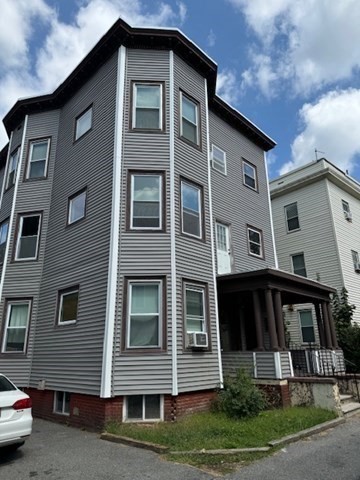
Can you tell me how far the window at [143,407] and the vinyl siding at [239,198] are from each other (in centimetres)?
600

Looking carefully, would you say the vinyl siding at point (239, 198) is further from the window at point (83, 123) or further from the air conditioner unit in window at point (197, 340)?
the window at point (83, 123)

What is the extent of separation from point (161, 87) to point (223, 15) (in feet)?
11.3

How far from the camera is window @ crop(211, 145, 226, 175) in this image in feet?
46.8

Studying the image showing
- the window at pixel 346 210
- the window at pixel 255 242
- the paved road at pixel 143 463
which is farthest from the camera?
the window at pixel 346 210

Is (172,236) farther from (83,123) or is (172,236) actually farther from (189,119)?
(83,123)

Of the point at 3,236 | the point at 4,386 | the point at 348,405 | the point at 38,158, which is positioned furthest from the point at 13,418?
the point at 38,158

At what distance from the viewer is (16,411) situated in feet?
20.0

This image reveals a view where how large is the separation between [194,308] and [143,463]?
4.56 meters

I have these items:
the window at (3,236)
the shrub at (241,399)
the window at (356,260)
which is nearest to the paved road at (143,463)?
the shrub at (241,399)

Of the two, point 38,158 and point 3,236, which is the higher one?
point 38,158

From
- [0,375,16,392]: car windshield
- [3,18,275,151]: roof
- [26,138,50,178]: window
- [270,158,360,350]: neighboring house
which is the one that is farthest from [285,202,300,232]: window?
[0,375,16,392]: car windshield

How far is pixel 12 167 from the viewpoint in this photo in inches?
595

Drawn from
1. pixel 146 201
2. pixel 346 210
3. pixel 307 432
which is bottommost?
pixel 307 432

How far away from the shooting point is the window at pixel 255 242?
1483 centimetres
